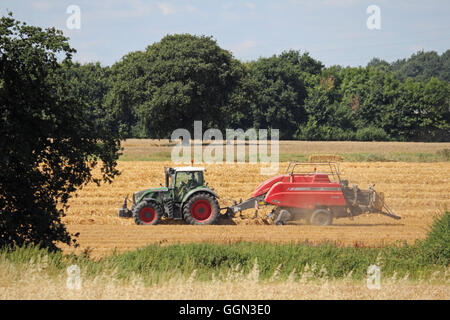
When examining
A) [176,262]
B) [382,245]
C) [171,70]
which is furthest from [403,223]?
[171,70]

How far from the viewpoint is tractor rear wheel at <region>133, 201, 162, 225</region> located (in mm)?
18828

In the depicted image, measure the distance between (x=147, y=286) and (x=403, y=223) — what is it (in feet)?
45.6

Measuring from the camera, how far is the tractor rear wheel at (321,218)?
62.6ft

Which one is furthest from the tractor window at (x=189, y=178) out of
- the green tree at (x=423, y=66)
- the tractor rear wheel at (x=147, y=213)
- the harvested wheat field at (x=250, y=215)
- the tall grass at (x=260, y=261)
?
the green tree at (x=423, y=66)

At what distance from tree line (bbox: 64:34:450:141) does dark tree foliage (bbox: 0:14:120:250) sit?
2966cm

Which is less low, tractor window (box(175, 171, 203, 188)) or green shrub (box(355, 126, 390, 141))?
green shrub (box(355, 126, 390, 141))

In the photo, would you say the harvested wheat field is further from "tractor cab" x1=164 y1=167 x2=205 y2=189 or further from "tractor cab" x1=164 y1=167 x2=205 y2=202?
"tractor cab" x1=164 y1=167 x2=205 y2=189

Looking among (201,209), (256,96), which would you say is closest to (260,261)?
(201,209)

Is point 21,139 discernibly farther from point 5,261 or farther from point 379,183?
point 379,183

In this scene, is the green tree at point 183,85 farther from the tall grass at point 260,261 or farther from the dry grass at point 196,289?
the dry grass at point 196,289

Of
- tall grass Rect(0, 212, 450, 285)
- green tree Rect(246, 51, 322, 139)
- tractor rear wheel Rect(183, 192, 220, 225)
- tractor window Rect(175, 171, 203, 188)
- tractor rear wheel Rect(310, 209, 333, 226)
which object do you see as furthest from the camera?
green tree Rect(246, 51, 322, 139)

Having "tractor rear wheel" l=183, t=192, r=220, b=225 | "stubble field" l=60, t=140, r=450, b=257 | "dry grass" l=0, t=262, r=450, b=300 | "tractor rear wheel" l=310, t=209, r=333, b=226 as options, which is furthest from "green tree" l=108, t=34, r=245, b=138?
"dry grass" l=0, t=262, r=450, b=300

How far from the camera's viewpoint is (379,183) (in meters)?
27.2

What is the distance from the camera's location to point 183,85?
4656 cm
